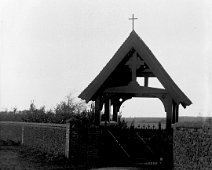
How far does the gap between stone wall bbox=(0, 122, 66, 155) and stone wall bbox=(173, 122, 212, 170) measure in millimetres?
5785

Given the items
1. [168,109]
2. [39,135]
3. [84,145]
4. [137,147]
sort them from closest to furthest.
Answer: [168,109], [84,145], [137,147], [39,135]

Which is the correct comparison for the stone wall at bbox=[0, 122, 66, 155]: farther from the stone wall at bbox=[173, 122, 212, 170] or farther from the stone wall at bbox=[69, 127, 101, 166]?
the stone wall at bbox=[173, 122, 212, 170]

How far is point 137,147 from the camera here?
18.8 m

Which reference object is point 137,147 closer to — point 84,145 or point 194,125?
point 84,145

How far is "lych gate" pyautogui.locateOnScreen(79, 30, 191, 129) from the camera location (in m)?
17.2

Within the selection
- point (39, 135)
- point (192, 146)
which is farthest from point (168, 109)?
point (39, 135)

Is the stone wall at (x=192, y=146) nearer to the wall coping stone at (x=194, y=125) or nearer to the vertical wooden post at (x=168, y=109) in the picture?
the wall coping stone at (x=194, y=125)

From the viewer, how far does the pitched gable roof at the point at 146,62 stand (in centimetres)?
1716

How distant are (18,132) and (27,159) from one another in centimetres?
995

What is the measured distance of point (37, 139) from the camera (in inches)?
944

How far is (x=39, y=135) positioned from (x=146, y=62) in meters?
8.35

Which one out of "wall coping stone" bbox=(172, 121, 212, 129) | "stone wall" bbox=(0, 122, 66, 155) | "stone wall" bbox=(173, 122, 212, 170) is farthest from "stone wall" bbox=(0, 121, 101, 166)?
"wall coping stone" bbox=(172, 121, 212, 129)

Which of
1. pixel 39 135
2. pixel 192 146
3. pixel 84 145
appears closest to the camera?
pixel 192 146

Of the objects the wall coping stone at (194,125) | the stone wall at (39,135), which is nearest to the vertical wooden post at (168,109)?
the wall coping stone at (194,125)
